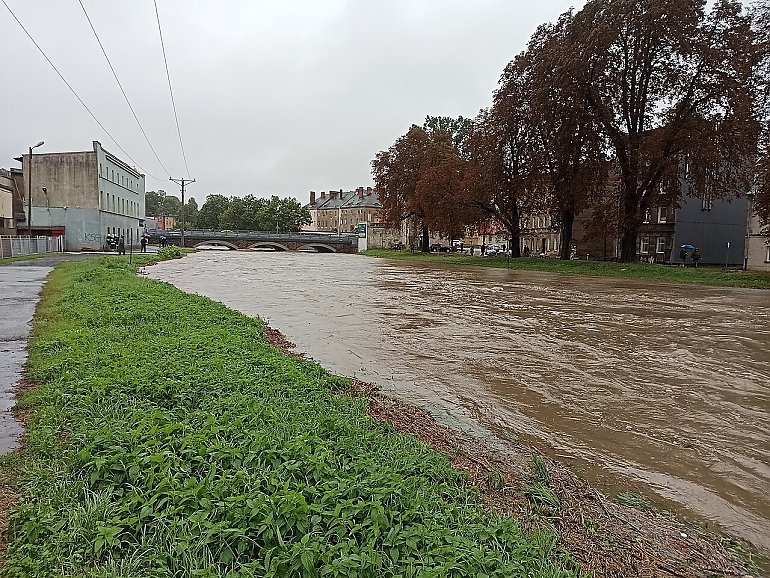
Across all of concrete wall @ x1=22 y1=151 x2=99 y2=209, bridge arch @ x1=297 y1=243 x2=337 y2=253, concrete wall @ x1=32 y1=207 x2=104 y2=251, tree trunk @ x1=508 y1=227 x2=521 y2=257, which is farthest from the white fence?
bridge arch @ x1=297 y1=243 x2=337 y2=253

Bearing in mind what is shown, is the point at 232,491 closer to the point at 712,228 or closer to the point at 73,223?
the point at 73,223

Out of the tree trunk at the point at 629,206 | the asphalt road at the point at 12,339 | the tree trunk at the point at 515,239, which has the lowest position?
the asphalt road at the point at 12,339

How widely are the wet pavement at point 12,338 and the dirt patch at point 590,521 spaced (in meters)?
3.48

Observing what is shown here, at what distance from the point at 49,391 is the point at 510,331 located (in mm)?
9410

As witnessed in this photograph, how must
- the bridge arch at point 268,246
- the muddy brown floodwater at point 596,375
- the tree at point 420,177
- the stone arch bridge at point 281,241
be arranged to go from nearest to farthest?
1. the muddy brown floodwater at point 596,375
2. the tree at point 420,177
3. the stone arch bridge at point 281,241
4. the bridge arch at point 268,246

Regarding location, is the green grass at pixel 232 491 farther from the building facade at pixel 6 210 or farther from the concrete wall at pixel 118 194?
the concrete wall at pixel 118 194

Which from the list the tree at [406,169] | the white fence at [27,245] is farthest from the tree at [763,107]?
the white fence at [27,245]

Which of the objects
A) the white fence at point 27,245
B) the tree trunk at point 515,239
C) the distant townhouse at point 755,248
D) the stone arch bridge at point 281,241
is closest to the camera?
the white fence at point 27,245

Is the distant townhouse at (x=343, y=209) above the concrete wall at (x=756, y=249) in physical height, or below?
above

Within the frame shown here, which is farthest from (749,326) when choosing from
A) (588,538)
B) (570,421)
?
(588,538)

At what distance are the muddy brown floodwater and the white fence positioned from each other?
22.9 meters

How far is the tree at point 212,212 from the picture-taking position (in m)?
127

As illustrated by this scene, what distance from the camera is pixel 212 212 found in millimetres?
127812

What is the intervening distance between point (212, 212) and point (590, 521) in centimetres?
13247
